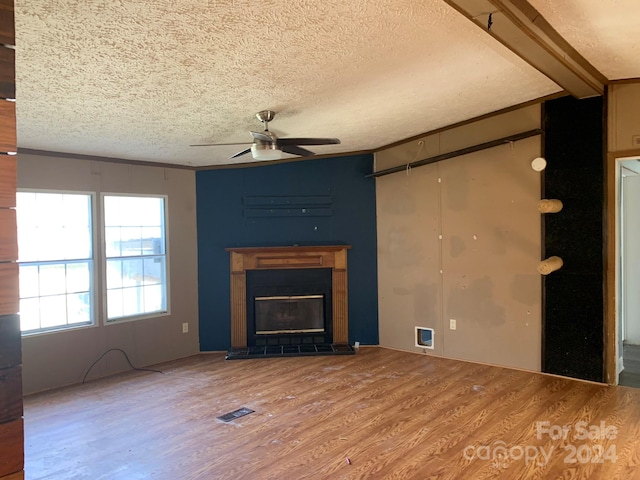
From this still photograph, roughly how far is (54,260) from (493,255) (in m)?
4.54

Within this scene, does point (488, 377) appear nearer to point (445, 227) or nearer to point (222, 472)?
point (445, 227)

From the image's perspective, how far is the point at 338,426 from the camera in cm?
325

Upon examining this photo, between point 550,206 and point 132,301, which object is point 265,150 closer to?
point 550,206

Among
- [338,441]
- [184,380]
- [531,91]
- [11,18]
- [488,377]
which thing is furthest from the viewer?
[184,380]

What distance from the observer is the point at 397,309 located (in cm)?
546

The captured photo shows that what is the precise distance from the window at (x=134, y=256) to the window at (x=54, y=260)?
0.23m

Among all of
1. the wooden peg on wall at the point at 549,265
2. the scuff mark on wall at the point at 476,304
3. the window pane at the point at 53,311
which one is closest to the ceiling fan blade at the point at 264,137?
the wooden peg on wall at the point at 549,265

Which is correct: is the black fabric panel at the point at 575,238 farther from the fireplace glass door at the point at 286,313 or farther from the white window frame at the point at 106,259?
the white window frame at the point at 106,259

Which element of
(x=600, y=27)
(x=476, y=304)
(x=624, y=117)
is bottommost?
(x=476, y=304)

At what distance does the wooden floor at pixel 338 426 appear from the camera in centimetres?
266

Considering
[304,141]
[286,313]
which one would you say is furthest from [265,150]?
[286,313]

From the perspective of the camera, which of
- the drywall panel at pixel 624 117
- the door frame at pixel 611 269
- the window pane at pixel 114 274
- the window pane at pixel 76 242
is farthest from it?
the window pane at pixel 114 274

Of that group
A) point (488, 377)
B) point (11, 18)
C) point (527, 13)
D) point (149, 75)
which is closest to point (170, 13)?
point (149, 75)

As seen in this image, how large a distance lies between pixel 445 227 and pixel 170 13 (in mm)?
3740
